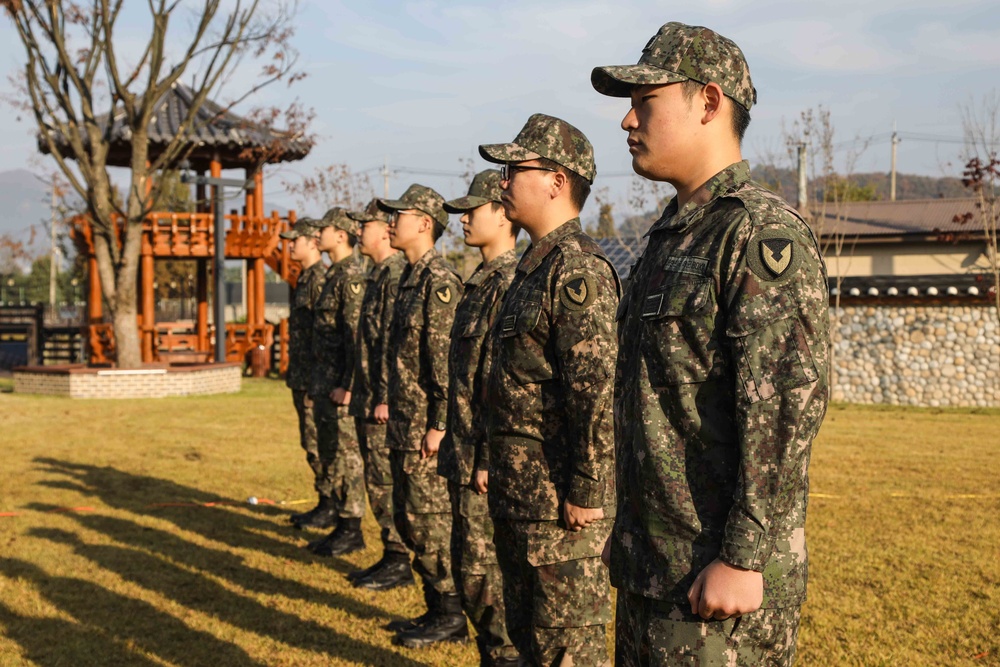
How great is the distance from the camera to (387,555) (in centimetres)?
690

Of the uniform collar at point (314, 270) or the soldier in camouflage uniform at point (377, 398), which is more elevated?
the uniform collar at point (314, 270)

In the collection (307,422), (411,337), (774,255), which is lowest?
(307,422)

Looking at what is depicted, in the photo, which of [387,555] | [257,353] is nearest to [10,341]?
[257,353]

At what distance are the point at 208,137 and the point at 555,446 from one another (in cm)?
2266

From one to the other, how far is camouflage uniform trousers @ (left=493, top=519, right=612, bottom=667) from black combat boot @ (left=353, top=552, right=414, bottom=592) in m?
3.10

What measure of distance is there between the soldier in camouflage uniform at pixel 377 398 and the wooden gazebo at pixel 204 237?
1782 cm

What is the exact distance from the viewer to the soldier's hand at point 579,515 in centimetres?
349

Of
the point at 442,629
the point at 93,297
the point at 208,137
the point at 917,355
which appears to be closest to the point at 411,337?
the point at 442,629

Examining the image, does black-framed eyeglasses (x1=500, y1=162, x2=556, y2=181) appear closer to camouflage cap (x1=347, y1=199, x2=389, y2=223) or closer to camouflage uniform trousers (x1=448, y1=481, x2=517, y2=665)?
camouflage uniform trousers (x1=448, y1=481, x2=517, y2=665)

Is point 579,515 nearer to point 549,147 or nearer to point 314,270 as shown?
point 549,147

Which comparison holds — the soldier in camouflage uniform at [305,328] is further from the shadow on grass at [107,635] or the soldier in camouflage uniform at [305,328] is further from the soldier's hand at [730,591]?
the soldier's hand at [730,591]

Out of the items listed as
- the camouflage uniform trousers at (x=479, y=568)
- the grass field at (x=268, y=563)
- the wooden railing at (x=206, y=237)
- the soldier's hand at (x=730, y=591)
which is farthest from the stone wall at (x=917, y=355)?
the soldier's hand at (x=730, y=591)

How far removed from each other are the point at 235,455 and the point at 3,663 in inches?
280

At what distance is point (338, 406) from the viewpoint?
7.73 m
